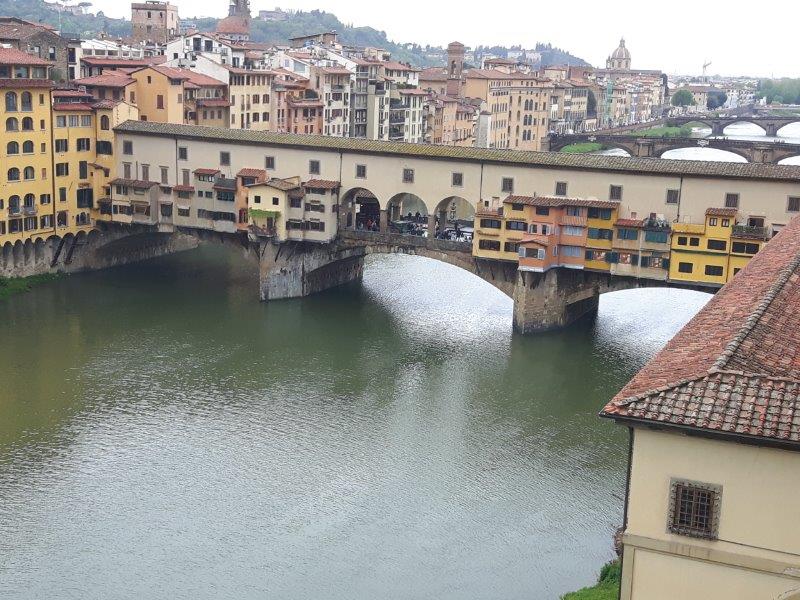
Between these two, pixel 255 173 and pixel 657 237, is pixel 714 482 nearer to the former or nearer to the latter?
pixel 657 237

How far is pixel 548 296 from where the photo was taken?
135ft

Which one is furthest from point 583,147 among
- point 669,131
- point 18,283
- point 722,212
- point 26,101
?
point 18,283

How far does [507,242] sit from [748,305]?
77.9 ft

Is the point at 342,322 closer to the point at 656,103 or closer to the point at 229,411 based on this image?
the point at 229,411

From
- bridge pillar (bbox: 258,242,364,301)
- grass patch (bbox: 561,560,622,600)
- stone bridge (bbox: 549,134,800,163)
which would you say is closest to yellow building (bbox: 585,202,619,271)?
bridge pillar (bbox: 258,242,364,301)

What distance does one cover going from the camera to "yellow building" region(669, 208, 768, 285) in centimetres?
3850

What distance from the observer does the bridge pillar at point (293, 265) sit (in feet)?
148

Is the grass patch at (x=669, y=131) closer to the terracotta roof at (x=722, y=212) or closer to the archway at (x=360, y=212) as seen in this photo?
the archway at (x=360, y=212)

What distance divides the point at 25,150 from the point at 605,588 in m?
33.5

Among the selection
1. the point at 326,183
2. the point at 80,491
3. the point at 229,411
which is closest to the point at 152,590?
the point at 80,491

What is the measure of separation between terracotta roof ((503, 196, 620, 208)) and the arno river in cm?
488

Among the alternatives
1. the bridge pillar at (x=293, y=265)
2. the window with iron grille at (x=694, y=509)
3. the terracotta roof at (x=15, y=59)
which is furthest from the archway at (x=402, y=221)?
the window with iron grille at (x=694, y=509)

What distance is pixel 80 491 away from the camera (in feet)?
84.6

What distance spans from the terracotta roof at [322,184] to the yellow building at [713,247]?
1355 centimetres
